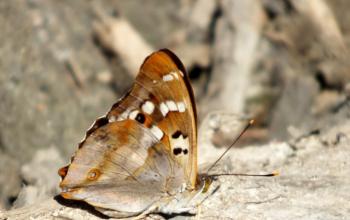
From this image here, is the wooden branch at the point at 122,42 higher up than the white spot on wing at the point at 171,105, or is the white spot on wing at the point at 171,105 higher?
the wooden branch at the point at 122,42

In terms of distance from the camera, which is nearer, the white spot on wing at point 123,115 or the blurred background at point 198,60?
the white spot on wing at point 123,115

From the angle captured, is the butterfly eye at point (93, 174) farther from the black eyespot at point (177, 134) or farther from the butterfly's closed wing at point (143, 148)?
the black eyespot at point (177, 134)

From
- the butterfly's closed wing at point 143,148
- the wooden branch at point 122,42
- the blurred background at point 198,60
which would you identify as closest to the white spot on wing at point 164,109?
the butterfly's closed wing at point 143,148

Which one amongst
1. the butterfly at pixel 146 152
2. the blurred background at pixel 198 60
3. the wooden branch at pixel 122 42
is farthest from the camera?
the wooden branch at pixel 122 42

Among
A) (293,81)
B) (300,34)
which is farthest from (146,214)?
(300,34)

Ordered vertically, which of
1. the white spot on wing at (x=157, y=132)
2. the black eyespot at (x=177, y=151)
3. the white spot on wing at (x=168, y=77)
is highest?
the white spot on wing at (x=168, y=77)

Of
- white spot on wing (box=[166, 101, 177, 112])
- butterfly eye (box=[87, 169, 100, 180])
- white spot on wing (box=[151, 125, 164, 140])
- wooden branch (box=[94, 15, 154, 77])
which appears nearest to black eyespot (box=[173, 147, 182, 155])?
white spot on wing (box=[151, 125, 164, 140])

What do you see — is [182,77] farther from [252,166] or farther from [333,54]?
[333,54]
